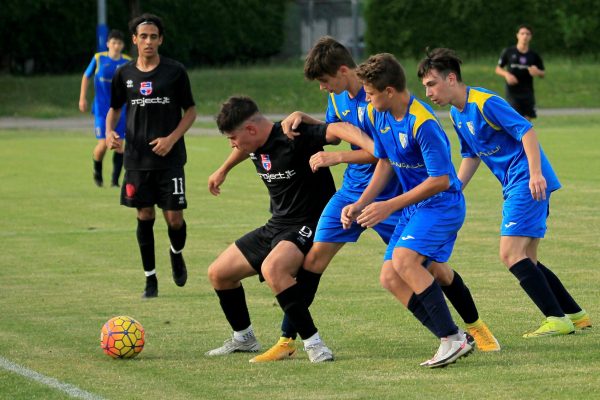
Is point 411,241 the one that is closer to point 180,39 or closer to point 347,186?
point 347,186

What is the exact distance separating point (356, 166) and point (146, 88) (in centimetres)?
303

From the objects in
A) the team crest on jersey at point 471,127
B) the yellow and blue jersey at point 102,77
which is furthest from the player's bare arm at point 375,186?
the yellow and blue jersey at point 102,77

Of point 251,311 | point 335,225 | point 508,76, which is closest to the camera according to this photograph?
point 335,225

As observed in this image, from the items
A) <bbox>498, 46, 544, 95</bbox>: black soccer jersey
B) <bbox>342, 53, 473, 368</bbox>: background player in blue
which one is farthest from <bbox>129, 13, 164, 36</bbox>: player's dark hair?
<bbox>498, 46, 544, 95</bbox>: black soccer jersey

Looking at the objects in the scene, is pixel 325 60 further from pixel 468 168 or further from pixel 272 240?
pixel 468 168

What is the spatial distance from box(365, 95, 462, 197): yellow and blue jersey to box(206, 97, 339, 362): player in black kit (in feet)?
1.22

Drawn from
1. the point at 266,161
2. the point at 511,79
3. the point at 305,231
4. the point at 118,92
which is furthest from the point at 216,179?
the point at 511,79

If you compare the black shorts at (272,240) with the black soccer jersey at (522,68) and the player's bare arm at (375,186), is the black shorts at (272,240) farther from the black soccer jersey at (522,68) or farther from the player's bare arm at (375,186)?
the black soccer jersey at (522,68)

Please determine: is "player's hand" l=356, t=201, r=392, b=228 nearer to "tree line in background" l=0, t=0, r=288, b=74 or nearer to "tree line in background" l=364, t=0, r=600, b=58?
"tree line in background" l=0, t=0, r=288, b=74

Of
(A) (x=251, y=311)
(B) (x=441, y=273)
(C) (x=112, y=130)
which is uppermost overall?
(C) (x=112, y=130)

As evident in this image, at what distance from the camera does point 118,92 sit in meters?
10.4

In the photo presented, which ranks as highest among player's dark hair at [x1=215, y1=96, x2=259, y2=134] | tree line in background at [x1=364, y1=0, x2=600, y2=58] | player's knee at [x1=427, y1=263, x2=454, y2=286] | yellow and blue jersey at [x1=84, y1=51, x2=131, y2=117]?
player's dark hair at [x1=215, y1=96, x2=259, y2=134]

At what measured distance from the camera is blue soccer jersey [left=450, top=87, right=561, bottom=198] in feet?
24.9

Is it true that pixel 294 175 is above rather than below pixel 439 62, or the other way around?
below
